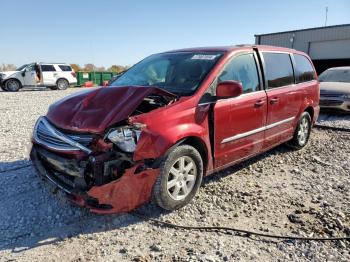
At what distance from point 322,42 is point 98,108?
79.7ft

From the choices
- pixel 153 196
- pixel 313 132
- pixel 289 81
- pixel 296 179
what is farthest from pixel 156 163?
pixel 313 132

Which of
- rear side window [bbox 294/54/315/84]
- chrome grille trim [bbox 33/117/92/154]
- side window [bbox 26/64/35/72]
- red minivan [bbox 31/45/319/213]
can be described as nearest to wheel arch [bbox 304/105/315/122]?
rear side window [bbox 294/54/315/84]

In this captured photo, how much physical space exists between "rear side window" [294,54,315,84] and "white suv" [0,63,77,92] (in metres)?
19.3

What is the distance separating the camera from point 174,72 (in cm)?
441

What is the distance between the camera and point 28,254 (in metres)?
2.93

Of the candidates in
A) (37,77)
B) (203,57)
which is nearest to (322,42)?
(37,77)

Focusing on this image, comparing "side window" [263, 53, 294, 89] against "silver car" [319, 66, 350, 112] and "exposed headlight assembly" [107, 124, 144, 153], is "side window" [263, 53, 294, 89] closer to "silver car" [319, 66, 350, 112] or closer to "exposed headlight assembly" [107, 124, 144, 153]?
"exposed headlight assembly" [107, 124, 144, 153]

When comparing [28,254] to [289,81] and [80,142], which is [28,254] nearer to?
[80,142]

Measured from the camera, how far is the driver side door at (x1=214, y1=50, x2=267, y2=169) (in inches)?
159

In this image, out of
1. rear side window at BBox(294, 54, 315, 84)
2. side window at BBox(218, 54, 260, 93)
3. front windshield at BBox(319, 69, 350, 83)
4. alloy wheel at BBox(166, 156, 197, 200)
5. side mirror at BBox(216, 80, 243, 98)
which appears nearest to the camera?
alloy wheel at BBox(166, 156, 197, 200)

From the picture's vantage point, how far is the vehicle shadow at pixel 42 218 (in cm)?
317

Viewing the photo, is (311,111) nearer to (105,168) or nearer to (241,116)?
(241,116)

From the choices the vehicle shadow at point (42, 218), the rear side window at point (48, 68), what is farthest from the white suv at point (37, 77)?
the vehicle shadow at point (42, 218)

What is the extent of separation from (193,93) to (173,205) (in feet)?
4.15
